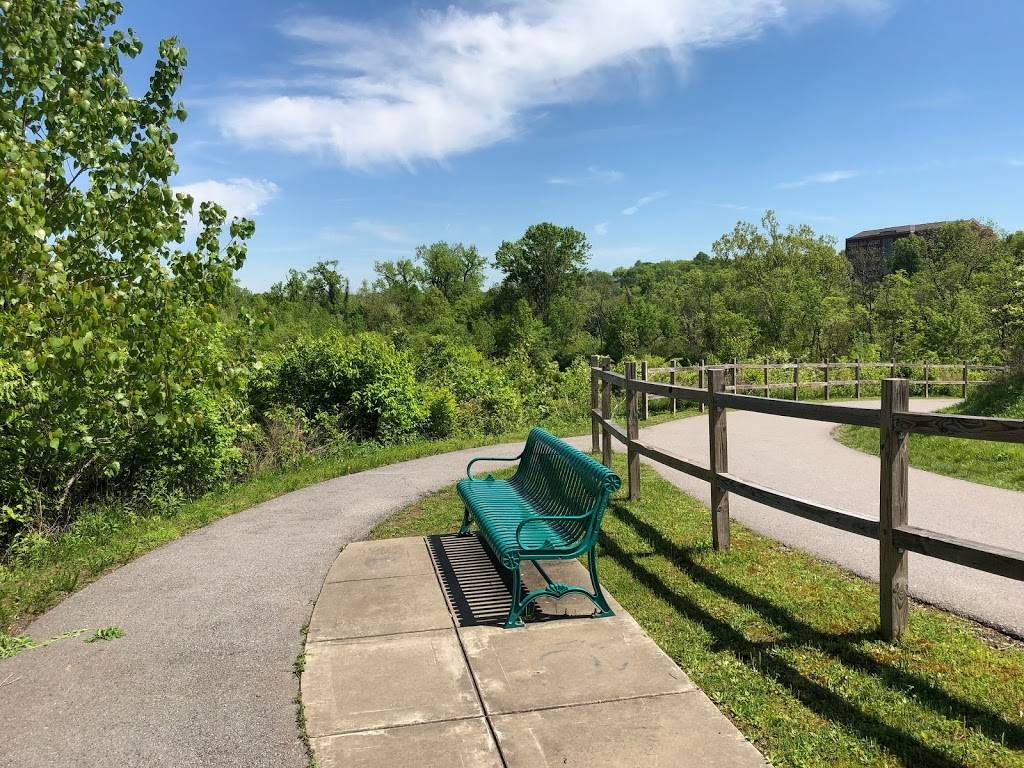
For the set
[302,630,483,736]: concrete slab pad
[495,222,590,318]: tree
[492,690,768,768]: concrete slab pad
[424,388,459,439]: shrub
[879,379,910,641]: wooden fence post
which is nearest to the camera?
[492,690,768,768]: concrete slab pad

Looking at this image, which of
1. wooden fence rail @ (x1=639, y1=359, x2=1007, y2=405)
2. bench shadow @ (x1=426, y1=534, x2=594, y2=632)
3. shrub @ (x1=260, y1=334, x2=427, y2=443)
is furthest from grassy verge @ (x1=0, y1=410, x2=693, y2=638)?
wooden fence rail @ (x1=639, y1=359, x2=1007, y2=405)

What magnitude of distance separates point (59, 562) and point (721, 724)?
603 centimetres

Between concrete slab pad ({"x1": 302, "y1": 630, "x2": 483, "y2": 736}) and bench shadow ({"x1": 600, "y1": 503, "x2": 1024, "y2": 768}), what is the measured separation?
1618 mm

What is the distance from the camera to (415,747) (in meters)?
3.42

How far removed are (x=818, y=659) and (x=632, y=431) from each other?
4123 mm

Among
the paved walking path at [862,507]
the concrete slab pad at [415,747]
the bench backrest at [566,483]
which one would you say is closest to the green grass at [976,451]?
the paved walking path at [862,507]

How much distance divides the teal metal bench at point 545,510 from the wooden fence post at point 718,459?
4.11 ft

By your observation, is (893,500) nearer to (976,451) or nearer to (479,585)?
(479,585)

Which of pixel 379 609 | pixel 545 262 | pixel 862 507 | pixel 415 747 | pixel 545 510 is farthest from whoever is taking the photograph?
pixel 545 262

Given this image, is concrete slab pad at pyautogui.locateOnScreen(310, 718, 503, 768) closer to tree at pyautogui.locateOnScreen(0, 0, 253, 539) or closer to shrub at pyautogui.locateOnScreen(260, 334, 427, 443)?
tree at pyautogui.locateOnScreen(0, 0, 253, 539)

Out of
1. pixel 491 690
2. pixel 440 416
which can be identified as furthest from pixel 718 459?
pixel 440 416

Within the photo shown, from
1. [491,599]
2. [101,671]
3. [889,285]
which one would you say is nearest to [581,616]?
[491,599]

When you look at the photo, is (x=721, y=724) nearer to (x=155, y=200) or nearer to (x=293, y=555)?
(x=293, y=555)

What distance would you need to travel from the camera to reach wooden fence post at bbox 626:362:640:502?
27.1ft
